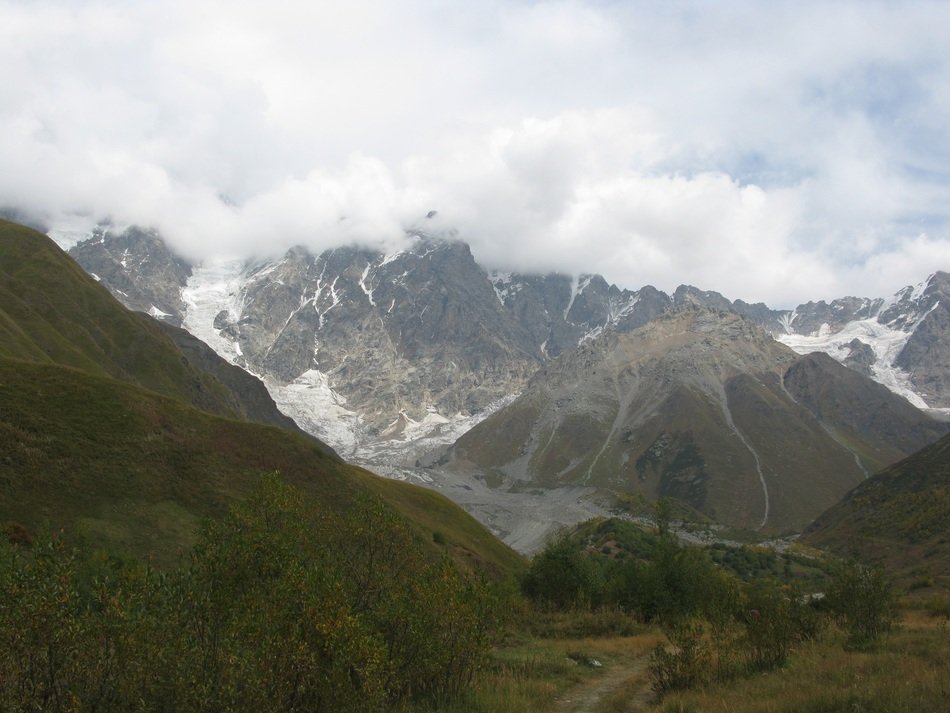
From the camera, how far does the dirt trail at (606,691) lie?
20703 mm

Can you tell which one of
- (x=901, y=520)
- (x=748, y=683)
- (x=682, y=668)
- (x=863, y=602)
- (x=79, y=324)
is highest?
(x=79, y=324)

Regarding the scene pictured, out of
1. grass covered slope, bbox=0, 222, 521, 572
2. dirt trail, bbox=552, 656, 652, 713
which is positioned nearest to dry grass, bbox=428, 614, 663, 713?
dirt trail, bbox=552, 656, 652, 713

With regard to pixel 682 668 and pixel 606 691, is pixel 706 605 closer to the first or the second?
pixel 606 691

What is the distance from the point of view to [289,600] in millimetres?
14555

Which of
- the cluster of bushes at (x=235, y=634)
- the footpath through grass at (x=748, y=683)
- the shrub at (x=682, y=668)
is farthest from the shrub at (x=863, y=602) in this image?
the cluster of bushes at (x=235, y=634)

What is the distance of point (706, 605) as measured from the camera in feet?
150

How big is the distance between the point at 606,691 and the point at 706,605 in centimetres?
2563

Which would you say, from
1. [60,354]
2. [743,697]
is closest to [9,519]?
[743,697]

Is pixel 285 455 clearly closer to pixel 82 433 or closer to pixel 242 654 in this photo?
pixel 82 433

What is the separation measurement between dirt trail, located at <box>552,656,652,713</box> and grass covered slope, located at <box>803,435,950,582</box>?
3349 inches

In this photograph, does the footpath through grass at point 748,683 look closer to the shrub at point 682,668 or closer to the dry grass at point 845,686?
the dry grass at point 845,686

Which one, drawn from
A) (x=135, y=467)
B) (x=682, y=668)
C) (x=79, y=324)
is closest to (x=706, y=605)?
(x=682, y=668)

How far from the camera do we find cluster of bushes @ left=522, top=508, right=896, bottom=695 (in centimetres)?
2161

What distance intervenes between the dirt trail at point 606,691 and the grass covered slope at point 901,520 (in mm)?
85075
